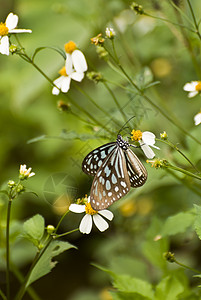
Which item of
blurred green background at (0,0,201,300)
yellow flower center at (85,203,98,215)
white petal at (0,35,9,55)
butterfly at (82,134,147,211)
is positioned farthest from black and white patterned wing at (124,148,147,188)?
blurred green background at (0,0,201,300)

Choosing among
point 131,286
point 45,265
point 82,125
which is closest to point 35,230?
point 45,265

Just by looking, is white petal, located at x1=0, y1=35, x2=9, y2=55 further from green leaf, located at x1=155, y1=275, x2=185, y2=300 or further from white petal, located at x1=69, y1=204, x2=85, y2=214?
green leaf, located at x1=155, y1=275, x2=185, y2=300

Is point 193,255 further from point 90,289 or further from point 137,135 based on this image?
point 137,135

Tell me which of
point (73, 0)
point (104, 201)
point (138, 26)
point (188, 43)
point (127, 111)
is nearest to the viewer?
point (104, 201)

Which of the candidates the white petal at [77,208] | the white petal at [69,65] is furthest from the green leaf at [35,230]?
the white petal at [69,65]

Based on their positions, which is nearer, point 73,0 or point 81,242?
point 73,0

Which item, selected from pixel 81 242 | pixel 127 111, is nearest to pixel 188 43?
pixel 127 111

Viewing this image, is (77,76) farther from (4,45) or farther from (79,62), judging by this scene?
(4,45)
